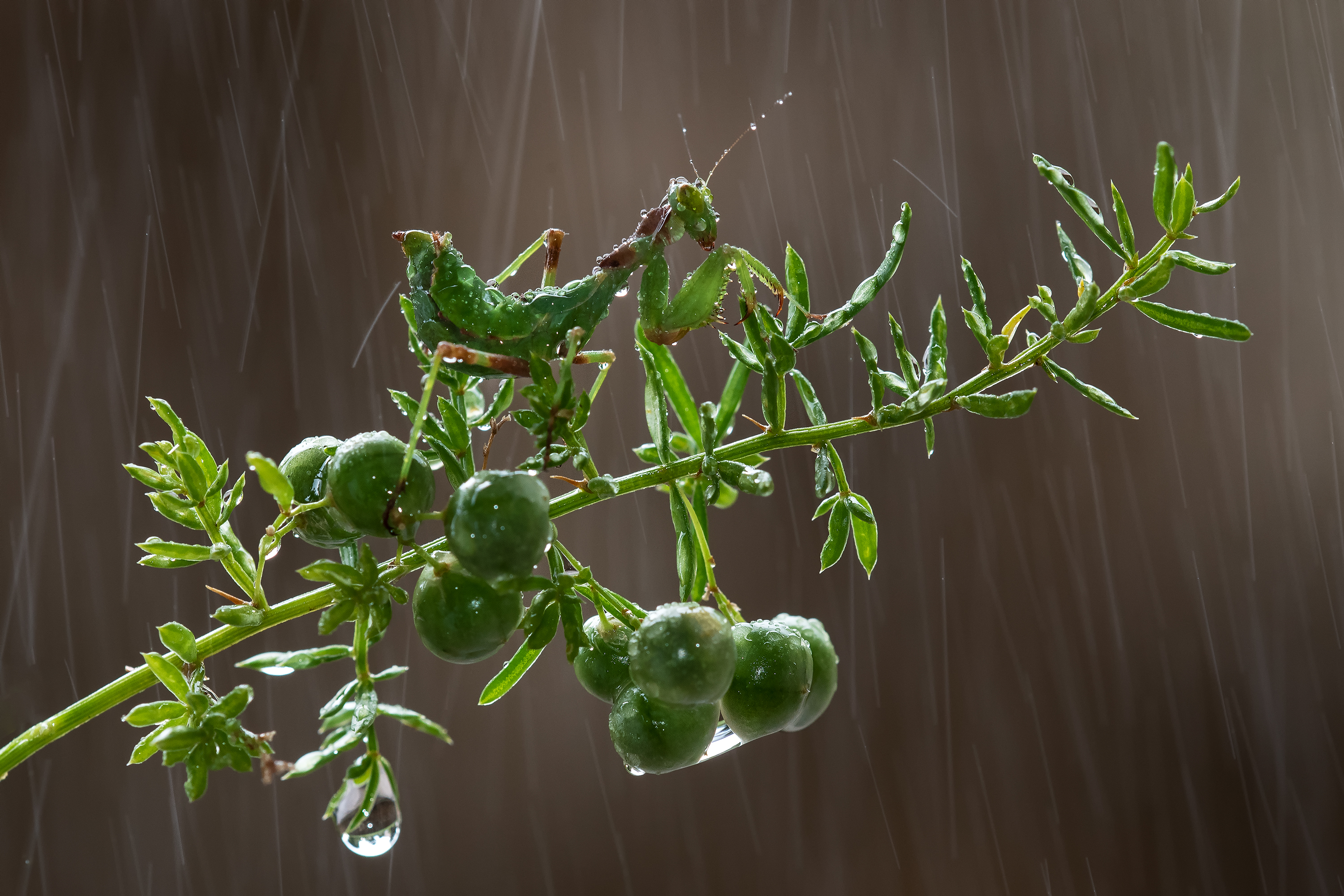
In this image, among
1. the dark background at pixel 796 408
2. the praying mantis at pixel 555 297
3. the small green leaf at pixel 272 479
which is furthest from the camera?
the dark background at pixel 796 408

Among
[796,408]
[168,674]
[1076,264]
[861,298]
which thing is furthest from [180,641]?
[796,408]

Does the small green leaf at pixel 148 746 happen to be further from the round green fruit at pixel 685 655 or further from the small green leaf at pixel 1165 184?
the small green leaf at pixel 1165 184

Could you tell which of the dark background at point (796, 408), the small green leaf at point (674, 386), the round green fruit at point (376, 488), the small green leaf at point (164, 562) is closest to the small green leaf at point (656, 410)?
the small green leaf at point (674, 386)

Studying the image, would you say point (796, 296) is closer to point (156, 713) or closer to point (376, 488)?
point (376, 488)

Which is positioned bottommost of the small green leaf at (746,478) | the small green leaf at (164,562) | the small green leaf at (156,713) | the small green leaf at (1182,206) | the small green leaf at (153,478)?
the small green leaf at (156,713)

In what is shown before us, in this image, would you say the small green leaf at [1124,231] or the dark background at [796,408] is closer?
the small green leaf at [1124,231]

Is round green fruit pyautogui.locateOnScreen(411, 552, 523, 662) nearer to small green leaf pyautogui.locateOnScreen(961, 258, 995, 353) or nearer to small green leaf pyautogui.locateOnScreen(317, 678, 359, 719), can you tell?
small green leaf pyautogui.locateOnScreen(317, 678, 359, 719)

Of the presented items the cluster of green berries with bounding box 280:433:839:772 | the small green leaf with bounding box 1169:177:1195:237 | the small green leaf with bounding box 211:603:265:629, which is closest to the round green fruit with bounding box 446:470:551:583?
the cluster of green berries with bounding box 280:433:839:772
